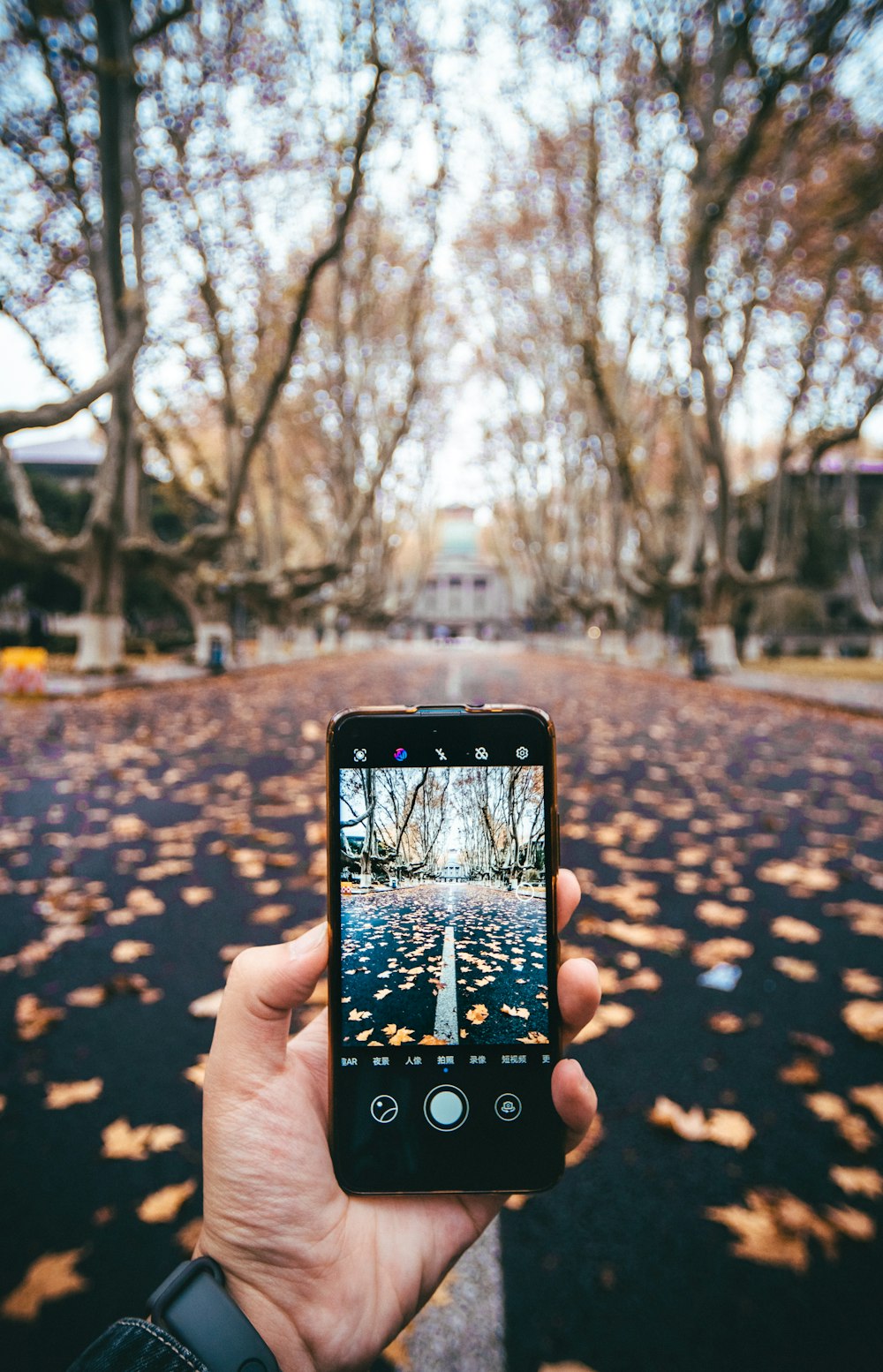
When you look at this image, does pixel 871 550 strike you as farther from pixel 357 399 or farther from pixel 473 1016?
pixel 473 1016

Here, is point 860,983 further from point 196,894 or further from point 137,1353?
point 196,894

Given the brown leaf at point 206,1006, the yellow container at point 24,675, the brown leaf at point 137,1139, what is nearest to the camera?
the brown leaf at point 137,1139

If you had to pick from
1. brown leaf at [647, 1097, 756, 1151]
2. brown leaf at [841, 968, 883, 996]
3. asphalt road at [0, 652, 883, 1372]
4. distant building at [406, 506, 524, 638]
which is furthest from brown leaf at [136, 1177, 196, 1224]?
distant building at [406, 506, 524, 638]

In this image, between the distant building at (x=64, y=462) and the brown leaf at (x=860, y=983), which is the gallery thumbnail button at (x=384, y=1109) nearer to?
the brown leaf at (x=860, y=983)

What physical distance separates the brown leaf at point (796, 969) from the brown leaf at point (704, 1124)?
1.10 m

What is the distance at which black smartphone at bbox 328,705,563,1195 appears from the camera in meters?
1.43

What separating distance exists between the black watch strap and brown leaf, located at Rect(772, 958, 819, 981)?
2.84 metres

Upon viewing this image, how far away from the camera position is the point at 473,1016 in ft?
4.87

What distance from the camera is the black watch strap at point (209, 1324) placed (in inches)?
42.5

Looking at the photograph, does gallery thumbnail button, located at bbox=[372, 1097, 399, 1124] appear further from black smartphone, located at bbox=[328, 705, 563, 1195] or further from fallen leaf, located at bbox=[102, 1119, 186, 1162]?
fallen leaf, located at bbox=[102, 1119, 186, 1162]

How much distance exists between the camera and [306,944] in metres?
1.31

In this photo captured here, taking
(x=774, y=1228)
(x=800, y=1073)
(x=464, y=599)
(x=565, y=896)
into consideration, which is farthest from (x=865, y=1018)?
(x=464, y=599)

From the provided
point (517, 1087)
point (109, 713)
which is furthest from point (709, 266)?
point (517, 1087)

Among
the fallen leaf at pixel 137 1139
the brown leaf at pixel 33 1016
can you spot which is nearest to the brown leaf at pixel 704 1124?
the fallen leaf at pixel 137 1139
